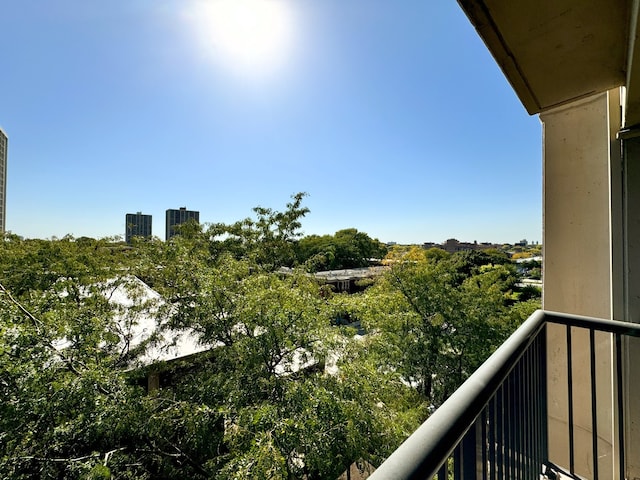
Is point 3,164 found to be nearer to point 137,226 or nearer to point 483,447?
point 137,226

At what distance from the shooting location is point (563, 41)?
119cm

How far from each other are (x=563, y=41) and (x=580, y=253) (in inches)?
56.2

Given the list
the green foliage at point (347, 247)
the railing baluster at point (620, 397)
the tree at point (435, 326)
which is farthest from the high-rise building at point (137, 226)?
the green foliage at point (347, 247)

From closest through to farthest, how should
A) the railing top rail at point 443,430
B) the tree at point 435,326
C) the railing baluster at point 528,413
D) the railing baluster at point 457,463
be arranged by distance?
the railing top rail at point 443,430, the railing baluster at point 457,463, the railing baluster at point 528,413, the tree at point 435,326

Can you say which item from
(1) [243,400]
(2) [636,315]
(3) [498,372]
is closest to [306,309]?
(1) [243,400]

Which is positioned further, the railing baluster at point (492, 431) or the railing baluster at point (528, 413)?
the railing baluster at point (528, 413)

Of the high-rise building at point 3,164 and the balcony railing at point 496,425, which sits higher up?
the high-rise building at point 3,164

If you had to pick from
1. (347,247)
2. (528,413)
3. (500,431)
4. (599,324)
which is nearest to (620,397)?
(599,324)

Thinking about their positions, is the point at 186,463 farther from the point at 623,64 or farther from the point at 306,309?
the point at 623,64

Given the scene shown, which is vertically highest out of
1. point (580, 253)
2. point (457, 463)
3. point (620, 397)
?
point (580, 253)

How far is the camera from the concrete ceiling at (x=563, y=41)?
103 cm

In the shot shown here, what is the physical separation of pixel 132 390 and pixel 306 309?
2.05m

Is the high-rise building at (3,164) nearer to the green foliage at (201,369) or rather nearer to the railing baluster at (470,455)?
the green foliage at (201,369)

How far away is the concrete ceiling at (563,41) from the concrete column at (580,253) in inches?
16.1
